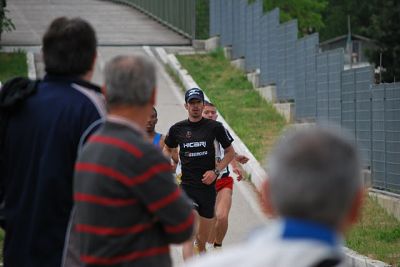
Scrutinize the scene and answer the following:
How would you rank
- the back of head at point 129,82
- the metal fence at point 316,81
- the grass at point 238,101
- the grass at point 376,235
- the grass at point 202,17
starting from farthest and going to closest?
the grass at point 202,17 → the grass at point 238,101 → the metal fence at point 316,81 → the grass at point 376,235 → the back of head at point 129,82

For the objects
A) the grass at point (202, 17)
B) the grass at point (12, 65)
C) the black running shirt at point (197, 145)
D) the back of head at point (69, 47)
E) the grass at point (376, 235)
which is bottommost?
the grass at point (376, 235)

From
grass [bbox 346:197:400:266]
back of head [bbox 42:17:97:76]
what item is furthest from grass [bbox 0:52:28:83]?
back of head [bbox 42:17:97:76]

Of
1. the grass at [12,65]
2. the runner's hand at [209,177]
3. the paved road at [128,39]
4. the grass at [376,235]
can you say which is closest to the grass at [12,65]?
the grass at [12,65]

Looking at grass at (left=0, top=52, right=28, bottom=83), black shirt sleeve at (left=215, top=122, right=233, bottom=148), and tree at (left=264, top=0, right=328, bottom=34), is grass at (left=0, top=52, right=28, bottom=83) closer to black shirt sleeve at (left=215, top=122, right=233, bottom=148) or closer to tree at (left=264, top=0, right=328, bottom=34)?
black shirt sleeve at (left=215, top=122, right=233, bottom=148)

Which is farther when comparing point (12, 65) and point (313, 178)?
point (12, 65)

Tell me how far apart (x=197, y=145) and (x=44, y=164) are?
6.75 meters

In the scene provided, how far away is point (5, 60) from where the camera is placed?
1092 inches

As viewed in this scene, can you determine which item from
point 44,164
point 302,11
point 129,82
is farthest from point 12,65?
point 302,11

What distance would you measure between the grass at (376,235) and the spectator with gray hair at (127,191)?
760 centimetres

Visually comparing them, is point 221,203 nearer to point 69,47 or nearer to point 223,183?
point 223,183

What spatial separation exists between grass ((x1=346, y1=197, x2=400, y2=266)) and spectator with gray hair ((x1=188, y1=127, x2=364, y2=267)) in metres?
9.10

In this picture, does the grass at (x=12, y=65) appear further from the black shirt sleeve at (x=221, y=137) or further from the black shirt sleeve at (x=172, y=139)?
the black shirt sleeve at (x=221, y=137)

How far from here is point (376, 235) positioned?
14484 millimetres

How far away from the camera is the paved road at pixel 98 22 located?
3316 centimetres
